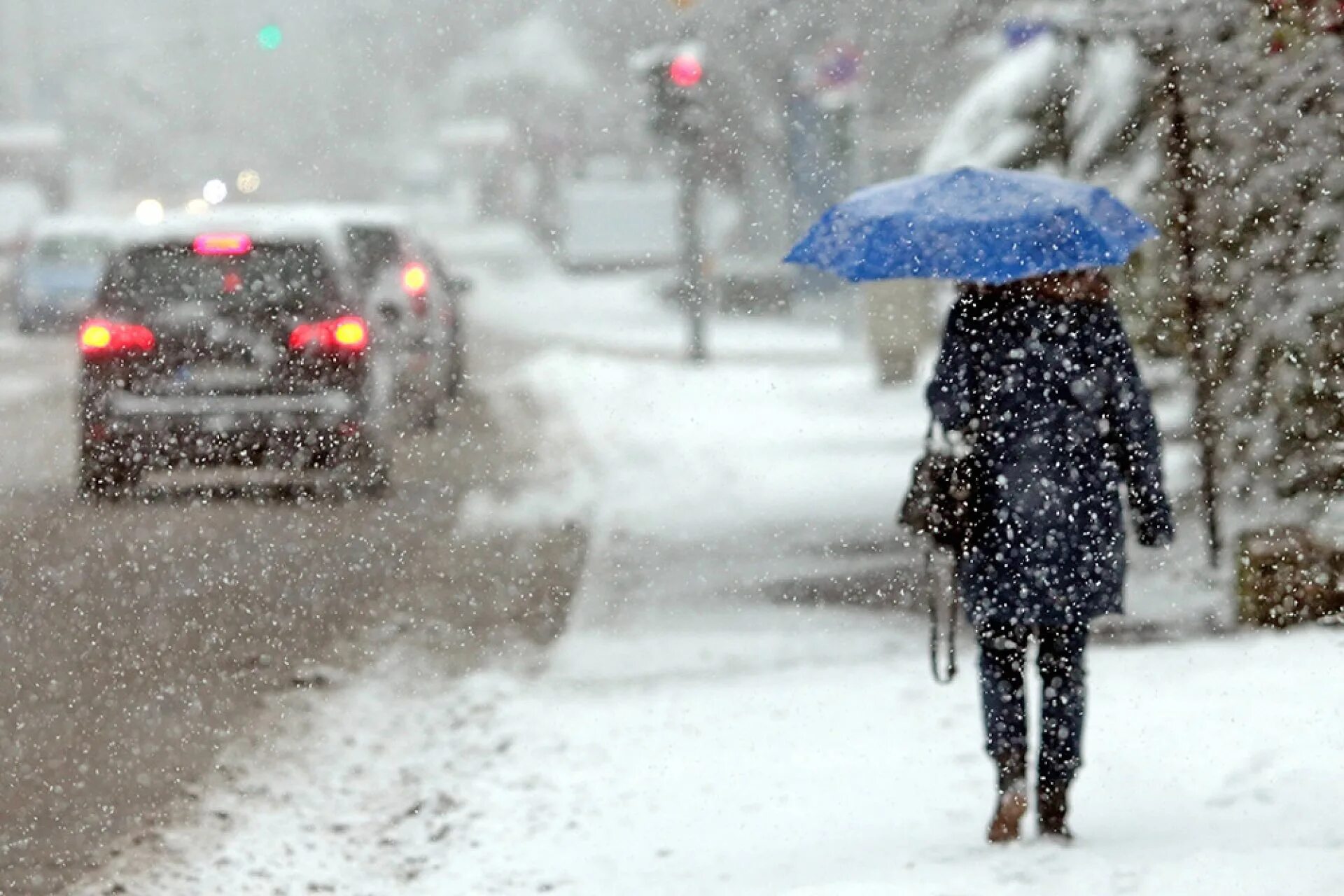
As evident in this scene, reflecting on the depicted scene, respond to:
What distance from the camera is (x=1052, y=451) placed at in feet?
20.2

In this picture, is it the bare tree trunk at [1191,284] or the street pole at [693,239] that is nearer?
the bare tree trunk at [1191,284]

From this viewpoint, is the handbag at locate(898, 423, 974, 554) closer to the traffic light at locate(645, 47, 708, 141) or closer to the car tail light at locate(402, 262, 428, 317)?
the car tail light at locate(402, 262, 428, 317)

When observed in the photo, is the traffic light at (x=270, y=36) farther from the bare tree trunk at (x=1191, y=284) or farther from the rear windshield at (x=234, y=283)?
the bare tree trunk at (x=1191, y=284)

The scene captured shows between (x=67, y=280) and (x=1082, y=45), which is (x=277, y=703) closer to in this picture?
(x=1082, y=45)

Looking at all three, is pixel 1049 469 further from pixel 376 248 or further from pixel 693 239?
pixel 693 239

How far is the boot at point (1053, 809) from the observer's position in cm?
638

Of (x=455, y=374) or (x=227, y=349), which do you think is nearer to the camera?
(x=227, y=349)

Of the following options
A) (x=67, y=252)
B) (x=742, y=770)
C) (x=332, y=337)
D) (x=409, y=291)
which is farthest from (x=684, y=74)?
(x=742, y=770)

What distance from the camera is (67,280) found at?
37.2 metres

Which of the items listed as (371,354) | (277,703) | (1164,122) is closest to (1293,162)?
(1164,122)

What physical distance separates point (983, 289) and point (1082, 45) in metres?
6.09

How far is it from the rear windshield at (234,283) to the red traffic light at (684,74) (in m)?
10.2

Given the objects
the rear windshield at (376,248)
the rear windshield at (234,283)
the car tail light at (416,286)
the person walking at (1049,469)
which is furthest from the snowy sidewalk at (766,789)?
the car tail light at (416,286)

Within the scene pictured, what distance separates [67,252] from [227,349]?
77.1 feet
